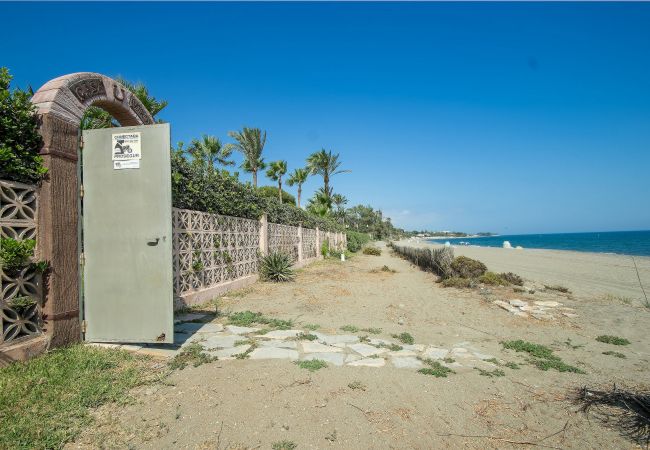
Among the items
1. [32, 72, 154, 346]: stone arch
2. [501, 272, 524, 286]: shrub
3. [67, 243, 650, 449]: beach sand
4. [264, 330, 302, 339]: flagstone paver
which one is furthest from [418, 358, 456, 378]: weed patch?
[501, 272, 524, 286]: shrub

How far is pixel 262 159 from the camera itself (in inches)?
1379

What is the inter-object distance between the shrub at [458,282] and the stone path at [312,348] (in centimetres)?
625

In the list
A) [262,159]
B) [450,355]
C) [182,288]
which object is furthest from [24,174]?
[262,159]

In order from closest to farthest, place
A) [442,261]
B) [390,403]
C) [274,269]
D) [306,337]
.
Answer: [390,403] → [306,337] → [274,269] → [442,261]

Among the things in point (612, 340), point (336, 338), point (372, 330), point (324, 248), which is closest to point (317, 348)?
point (336, 338)

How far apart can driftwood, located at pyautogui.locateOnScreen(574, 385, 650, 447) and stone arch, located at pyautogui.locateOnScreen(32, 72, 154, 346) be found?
5.65 metres

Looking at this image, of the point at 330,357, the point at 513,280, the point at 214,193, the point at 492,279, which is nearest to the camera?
the point at 330,357

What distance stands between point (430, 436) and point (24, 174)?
190 inches

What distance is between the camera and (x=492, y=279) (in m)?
11.2

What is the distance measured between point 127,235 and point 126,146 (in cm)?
115

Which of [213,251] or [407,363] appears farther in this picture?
[213,251]

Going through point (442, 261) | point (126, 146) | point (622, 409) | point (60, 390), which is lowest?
point (622, 409)

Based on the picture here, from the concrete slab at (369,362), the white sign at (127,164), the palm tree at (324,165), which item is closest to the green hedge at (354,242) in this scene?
the palm tree at (324,165)

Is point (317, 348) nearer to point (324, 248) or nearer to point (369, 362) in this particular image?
point (369, 362)
